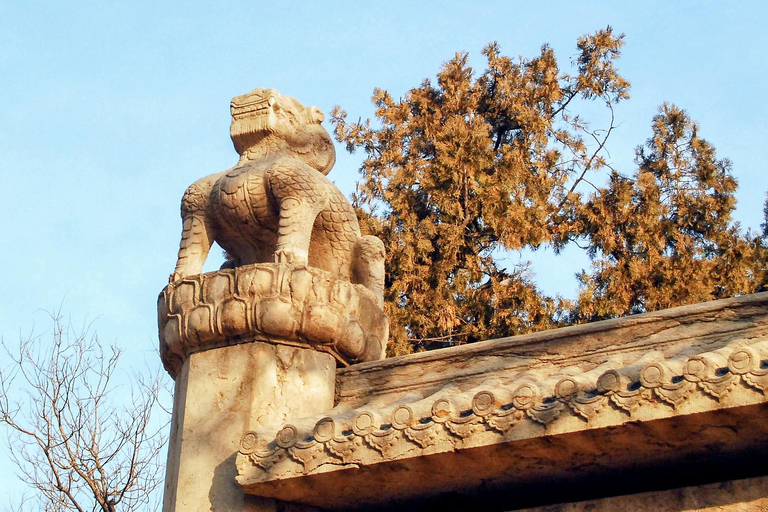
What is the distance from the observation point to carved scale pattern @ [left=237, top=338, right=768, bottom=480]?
157 inches

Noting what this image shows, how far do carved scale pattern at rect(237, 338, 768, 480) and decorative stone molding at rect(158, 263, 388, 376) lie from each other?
1.71 feet

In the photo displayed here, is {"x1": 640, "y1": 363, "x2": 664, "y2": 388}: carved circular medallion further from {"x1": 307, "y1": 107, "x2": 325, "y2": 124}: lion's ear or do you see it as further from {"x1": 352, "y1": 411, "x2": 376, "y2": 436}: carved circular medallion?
{"x1": 307, "y1": 107, "x2": 325, "y2": 124}: lion's ear

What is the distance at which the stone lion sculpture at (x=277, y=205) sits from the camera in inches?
222

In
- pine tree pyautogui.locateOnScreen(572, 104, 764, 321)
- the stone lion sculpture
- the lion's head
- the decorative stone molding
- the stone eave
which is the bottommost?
the stone eave

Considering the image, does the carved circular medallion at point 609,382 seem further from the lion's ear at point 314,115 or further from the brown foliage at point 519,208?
the brown foliage at point 519,208

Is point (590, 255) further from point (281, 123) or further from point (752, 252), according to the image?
point (281, 123)

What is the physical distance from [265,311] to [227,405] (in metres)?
0.46

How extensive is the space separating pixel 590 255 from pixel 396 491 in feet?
33.8

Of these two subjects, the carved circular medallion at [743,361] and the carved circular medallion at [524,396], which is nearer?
the carved circular medallion at [743,361]

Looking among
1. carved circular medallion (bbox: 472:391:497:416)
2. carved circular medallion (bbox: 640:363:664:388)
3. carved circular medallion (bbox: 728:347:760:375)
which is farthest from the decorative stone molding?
carved circular medallion (bbox: 728:347:760:375)

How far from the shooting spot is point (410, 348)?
13.2m

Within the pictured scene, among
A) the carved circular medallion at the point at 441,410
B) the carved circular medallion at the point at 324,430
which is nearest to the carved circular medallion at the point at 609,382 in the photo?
the carved circular medallion at the point at 441,410

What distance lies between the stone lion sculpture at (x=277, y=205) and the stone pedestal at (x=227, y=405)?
1.62 ft

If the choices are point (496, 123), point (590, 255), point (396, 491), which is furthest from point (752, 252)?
point (396, 491)
